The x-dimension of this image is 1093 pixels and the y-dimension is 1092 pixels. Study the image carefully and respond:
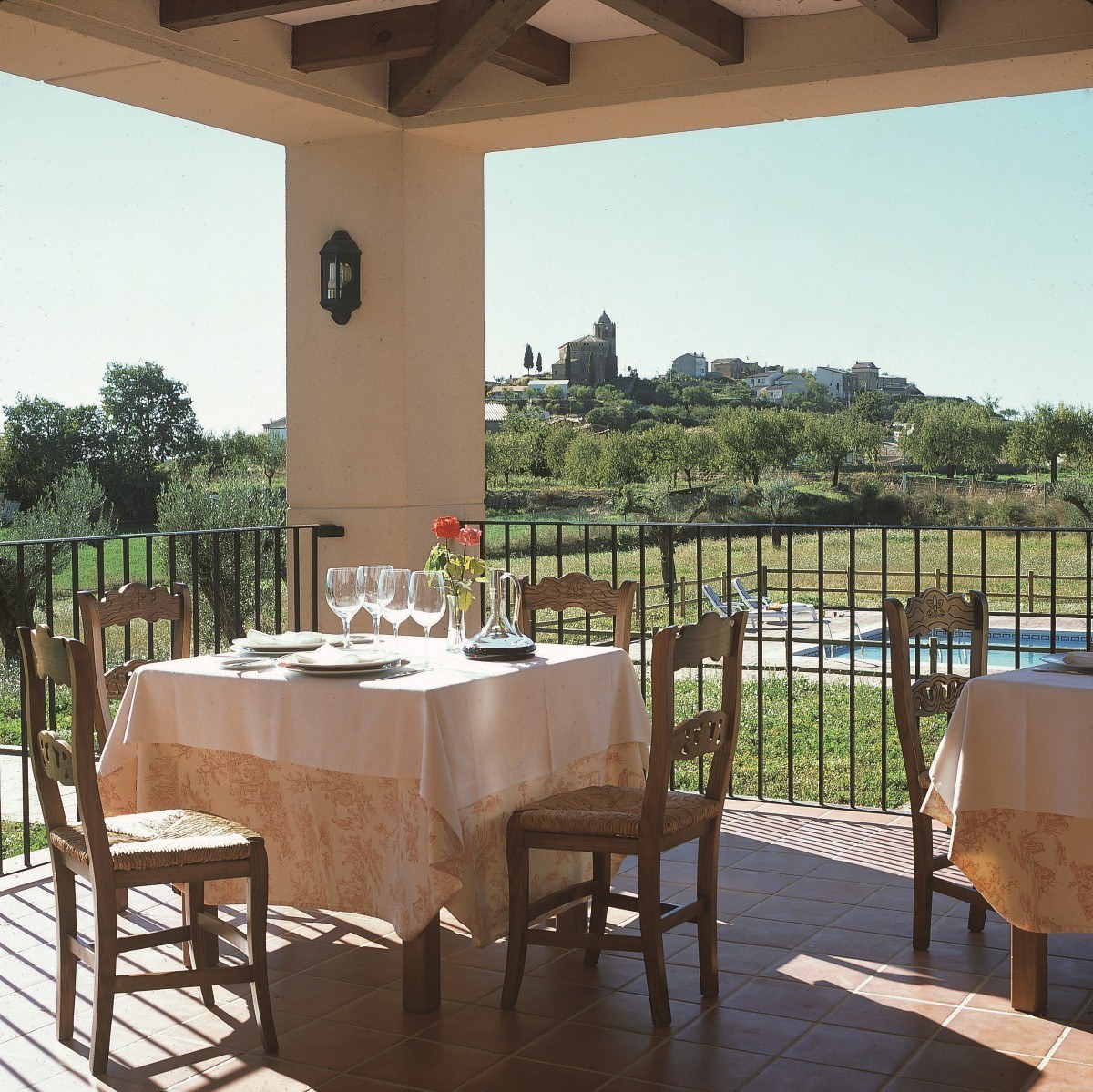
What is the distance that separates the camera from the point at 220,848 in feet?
7.84

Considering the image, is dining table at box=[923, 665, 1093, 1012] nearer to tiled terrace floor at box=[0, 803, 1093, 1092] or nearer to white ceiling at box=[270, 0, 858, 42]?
tiled terrace floor at box=[0, 803, 1093, 1092]

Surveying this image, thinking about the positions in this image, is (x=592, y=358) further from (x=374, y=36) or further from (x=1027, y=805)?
(x=1027, y=805)

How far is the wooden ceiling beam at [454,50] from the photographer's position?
3743 millimetres

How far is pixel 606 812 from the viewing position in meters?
2.62

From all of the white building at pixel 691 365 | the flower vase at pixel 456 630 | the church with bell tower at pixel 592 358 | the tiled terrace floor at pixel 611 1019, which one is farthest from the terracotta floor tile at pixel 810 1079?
the white building at pixel 691 365

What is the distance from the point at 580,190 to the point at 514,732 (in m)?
18.2

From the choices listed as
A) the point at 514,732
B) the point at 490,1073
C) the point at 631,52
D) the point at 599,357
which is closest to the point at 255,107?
the point at 631,52

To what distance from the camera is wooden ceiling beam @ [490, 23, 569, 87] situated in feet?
13.9

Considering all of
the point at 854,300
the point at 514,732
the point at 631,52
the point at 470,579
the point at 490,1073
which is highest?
the point at 854,300

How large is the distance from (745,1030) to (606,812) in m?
0.52

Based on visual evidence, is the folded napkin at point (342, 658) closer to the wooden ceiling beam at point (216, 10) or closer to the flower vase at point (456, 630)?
the flower vase at point (456, 630)

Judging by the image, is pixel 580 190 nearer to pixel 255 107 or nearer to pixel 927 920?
pixel 255 107

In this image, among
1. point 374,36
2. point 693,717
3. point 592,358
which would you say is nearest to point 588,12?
point 374,36

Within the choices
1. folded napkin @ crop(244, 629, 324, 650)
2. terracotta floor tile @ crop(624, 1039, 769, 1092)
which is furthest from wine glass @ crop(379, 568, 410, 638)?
terracotta floor tile @ crop(624, 1039, 769, 1092)
